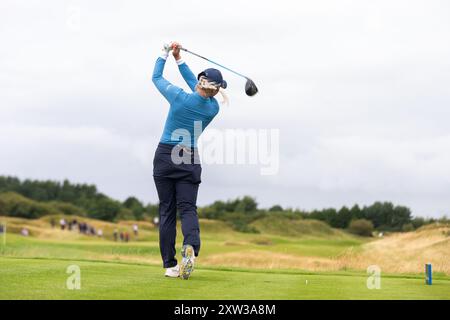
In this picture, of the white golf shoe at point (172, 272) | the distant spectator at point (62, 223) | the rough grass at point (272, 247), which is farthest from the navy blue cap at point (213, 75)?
the distant spectator at point (62, 223)

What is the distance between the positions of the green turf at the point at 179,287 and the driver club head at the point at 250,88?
263 centimetres

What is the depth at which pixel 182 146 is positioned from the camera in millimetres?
9805

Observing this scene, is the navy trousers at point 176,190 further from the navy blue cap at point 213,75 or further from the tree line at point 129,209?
the tree line at point 129,209

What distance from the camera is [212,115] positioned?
1010 cm

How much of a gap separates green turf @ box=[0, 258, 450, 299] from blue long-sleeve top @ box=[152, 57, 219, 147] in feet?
6.02

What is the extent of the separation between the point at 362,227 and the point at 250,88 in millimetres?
36090

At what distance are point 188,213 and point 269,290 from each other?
2.25 metres

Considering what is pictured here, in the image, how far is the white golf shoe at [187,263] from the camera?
29.6 feet

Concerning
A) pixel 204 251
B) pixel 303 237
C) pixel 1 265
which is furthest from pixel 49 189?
pixel 1 265

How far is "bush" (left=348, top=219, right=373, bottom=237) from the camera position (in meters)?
44.8

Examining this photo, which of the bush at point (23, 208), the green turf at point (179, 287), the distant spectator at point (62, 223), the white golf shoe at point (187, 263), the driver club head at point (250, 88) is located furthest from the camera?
the bush at point (23, 208)

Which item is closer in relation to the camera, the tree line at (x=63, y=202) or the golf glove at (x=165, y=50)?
the golf glove at (x=165, y=50)

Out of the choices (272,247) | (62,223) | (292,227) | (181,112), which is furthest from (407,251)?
(62,223)
